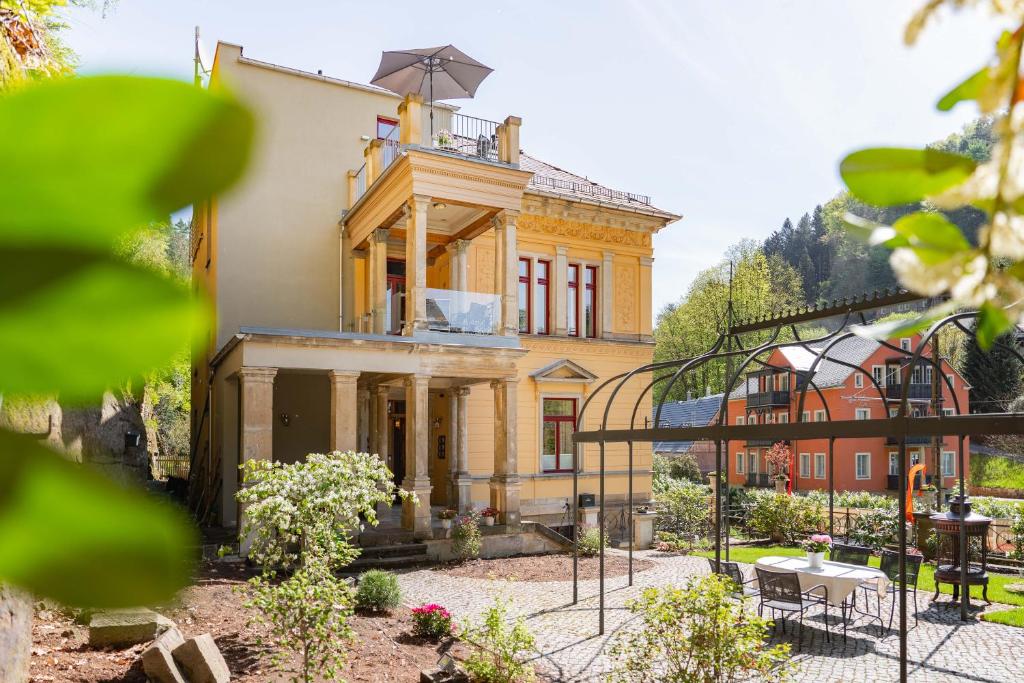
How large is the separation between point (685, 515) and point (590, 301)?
534cm

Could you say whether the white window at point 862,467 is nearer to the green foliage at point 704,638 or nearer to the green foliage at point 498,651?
the green foliage at point 498,651

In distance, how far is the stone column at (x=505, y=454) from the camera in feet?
45.0

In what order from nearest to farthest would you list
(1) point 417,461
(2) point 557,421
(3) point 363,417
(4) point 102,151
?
(4) point 102,151
(1) point 417,461
(3) point 363,417
(2) point 557,421

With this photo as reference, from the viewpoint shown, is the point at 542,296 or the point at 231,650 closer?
the point at 231,650

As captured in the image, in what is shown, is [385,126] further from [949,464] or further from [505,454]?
[949,464]

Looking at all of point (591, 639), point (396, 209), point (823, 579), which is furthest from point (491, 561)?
point (396, 209)

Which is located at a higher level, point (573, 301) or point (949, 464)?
point (573, 301)

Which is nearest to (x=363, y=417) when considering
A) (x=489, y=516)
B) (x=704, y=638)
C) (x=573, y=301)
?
(x=489, y=516)

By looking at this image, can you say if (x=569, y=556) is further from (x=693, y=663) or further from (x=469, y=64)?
(x=469, y=64)

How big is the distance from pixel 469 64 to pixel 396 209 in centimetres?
323

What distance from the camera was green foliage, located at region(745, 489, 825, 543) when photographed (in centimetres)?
1658

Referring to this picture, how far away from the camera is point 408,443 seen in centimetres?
1316

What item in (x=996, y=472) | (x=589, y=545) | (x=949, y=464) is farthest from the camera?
(x=949, y=464)

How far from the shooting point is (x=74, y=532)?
0.14 meters
